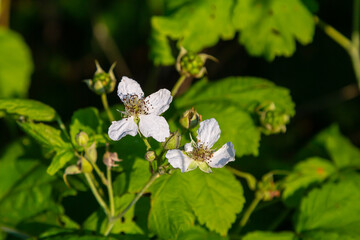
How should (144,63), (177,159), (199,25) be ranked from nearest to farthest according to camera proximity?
(177,159) → (199,25) → (144,63)

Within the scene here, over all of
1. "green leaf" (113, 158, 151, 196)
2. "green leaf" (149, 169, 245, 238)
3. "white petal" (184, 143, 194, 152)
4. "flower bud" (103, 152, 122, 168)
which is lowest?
"green leaf" (149, 169, 245, 238)

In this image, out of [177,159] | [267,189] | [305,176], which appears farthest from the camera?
[305,176]

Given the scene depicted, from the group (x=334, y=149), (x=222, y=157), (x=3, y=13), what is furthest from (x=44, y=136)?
(x=3, y=13)

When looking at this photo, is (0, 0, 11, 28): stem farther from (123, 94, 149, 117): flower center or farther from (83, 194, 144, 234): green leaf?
(83, 194, 144, 234): green leaf

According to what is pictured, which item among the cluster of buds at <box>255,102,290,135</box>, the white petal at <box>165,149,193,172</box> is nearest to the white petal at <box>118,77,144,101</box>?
the white petal at <box>165,149,193,172</box>

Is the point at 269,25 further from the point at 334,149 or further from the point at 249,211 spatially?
the point at 249,211

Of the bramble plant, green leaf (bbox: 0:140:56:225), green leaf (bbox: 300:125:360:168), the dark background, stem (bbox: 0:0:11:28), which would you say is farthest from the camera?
the dark background

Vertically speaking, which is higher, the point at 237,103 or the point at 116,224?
the point at 237,103

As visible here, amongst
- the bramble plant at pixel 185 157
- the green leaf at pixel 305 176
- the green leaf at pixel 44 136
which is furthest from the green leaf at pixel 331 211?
the green leaf at pixel 44 136
